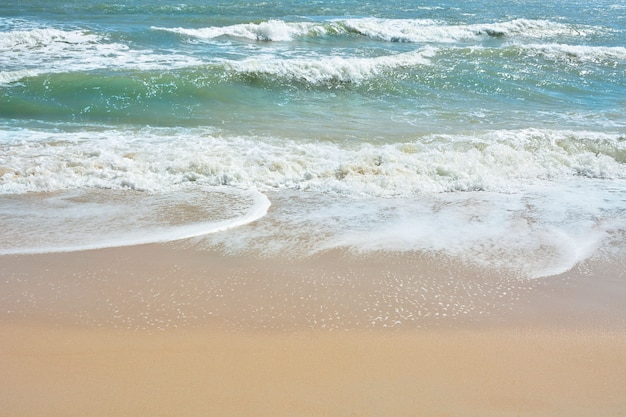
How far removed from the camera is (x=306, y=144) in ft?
28.6

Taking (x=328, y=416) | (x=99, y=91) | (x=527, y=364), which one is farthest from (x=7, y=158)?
(x=527, y=364)

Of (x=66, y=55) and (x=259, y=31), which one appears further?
(x=259, y=31)

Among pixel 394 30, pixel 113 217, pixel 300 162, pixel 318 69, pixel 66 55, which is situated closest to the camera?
pixel 113 217

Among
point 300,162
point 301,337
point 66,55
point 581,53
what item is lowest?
point 301,337

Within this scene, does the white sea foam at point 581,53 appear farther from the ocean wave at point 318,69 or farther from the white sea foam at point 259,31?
the white sea foam at point 259,31

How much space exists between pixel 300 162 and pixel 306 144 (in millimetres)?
1034

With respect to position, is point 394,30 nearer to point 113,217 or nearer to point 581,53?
point 581,53

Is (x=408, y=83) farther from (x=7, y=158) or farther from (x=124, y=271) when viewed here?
(x=124, y=271)

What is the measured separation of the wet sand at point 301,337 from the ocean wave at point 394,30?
15.6 metres

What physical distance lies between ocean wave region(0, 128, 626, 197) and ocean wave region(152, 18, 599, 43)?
1121 centimetres

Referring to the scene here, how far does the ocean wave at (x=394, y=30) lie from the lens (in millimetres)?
19828

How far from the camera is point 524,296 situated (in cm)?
461

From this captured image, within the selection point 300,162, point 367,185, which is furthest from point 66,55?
point 367,185

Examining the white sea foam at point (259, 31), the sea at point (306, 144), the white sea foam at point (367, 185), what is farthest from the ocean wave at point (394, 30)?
the white sea foam at point (367, 185)
